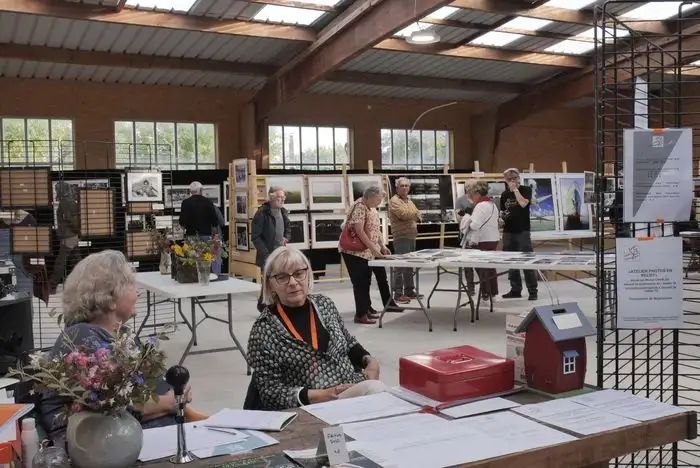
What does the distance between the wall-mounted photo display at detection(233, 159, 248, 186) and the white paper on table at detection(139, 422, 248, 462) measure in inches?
297

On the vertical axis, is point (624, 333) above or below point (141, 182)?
below

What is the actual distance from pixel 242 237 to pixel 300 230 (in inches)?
32.1

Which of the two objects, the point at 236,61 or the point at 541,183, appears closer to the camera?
the point at 541,183

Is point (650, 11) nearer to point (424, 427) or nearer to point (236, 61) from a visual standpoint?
point (236, 61)

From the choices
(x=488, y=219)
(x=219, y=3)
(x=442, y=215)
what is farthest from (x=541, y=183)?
(x=219, y=3)

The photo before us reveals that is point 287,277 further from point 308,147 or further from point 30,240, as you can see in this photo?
point 308,147

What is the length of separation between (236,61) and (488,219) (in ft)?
19.6

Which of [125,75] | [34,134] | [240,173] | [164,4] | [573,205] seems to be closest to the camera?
[164,4]

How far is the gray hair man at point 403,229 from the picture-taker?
727 cm

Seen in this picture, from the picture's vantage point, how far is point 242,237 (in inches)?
371

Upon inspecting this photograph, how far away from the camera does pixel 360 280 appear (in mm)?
6445

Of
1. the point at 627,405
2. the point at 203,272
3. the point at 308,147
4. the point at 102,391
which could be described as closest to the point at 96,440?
the point at 102,391

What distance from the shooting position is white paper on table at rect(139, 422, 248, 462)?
59.7 inches

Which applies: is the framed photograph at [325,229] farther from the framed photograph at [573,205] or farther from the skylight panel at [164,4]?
the framed photograph at [573,205]
